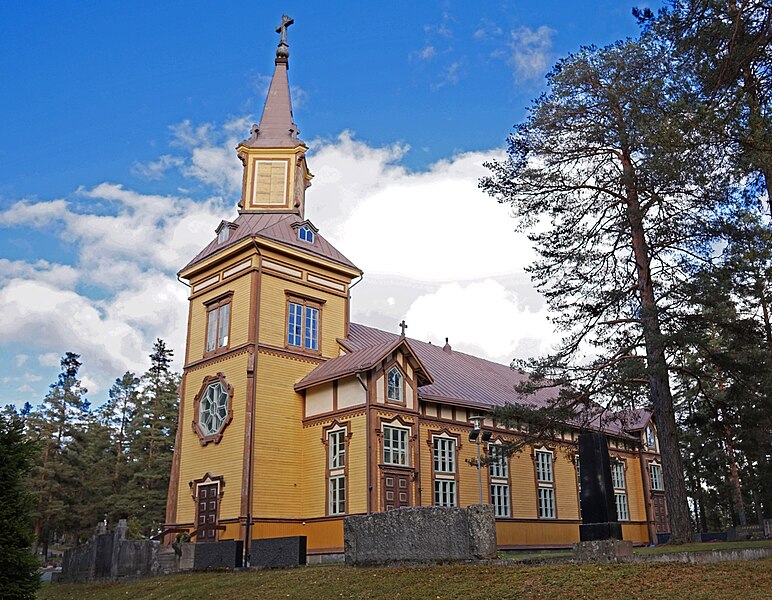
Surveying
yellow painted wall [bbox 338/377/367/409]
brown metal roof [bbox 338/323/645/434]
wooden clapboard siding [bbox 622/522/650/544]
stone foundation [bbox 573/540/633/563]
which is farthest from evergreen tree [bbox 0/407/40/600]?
wooden clapboard siding [bbox 622/522/650/544]

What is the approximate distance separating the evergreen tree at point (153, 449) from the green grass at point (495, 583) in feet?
92.7

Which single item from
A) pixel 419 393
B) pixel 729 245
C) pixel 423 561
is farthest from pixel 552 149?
pixel 423 561

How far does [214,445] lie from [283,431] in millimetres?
2504

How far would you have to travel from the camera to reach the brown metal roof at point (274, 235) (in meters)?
26.3

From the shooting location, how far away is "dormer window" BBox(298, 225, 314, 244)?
27.3 metres

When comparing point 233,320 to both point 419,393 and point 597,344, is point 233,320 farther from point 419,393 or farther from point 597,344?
point 597,344

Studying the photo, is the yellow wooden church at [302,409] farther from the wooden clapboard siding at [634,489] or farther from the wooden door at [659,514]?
the wooden door at [659,514]

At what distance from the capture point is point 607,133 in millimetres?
19250

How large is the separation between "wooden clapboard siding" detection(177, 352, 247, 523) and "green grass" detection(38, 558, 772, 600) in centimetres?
633

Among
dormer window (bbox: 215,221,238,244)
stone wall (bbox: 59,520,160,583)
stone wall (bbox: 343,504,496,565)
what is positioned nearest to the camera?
stone wall (bbox: 343,504,496,565)

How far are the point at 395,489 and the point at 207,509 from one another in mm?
6514

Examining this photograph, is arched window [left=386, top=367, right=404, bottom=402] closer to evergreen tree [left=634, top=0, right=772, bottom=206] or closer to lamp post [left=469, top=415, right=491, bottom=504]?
lamp post [left=469, top=415, right=491, bottom=504]

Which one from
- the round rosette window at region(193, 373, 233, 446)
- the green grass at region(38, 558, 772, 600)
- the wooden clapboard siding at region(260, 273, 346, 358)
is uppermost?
the wooden clapboard siding at region(260, 273, 346, 358)

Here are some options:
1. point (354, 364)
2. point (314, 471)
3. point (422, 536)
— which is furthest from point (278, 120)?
point (422, 536)
